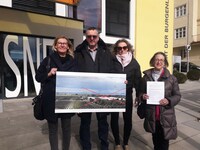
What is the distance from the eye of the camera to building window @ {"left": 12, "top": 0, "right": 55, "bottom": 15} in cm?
866

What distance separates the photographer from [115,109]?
3.35 metres

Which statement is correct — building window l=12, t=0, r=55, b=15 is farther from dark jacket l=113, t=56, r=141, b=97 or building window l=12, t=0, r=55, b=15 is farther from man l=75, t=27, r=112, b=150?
dark jacket l=113, t=56, r=141, b=97

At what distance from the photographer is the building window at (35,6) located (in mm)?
8656

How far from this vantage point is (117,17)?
476 inches

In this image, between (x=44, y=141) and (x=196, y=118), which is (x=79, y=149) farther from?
(x=196, y=118)

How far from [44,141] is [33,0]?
21.2ft

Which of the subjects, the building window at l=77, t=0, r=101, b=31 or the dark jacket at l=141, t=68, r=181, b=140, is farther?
the building window at l=77, t=0, r=101, b=31

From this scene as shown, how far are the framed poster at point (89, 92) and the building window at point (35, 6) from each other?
6487 millimetres

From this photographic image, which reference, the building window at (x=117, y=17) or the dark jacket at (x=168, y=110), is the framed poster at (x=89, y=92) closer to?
the dark jacket at (x=168, y=110)

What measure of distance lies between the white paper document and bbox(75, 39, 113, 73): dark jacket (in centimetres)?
68

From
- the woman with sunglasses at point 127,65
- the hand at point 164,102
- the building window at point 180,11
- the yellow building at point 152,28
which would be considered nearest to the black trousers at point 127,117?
the woman with sunglasses at point 127,65

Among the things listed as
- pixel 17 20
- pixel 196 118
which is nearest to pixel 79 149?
pixel 196 118

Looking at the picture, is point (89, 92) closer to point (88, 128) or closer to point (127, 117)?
point (88, 128)

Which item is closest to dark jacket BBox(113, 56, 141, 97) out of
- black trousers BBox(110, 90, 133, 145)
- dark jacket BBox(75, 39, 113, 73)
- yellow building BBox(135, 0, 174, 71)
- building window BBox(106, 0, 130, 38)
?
black trousers BBox(110, 90, 133, 145)
